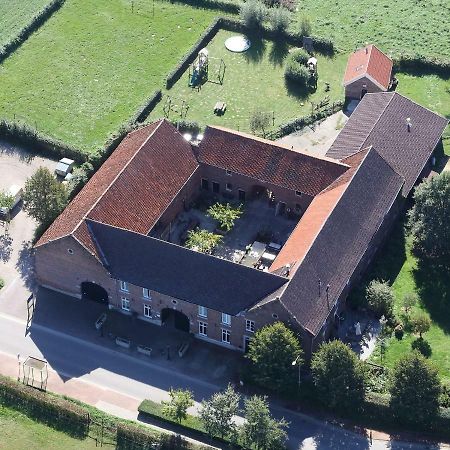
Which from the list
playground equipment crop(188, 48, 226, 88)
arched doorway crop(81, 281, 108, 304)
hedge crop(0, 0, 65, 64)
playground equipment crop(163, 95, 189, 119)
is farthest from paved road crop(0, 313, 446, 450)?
hedge crop(0, 0, 65, 64)

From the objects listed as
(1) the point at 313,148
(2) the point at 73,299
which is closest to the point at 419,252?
(1) the point at 313,148

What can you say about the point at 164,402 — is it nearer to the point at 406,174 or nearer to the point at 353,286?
the point at 353,286

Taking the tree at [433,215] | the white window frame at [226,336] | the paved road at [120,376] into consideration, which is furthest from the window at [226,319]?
the tree at [433,215]

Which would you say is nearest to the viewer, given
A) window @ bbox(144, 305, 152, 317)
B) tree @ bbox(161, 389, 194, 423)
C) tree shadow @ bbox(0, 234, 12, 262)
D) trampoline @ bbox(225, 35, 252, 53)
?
tree @ bbox(161, 389, 194, 423)

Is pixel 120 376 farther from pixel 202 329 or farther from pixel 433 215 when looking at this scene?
pixel 433 215

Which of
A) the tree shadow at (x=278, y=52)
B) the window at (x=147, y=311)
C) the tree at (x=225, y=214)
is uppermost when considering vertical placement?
the tree shadow at (x=278, y=52)

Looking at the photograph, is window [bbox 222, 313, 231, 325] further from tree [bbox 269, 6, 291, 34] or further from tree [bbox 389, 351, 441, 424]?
tree [bbox 269, 6, 291, 34]

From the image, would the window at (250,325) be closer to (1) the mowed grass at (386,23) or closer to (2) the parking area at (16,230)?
(2) the parking area at (16,230)
